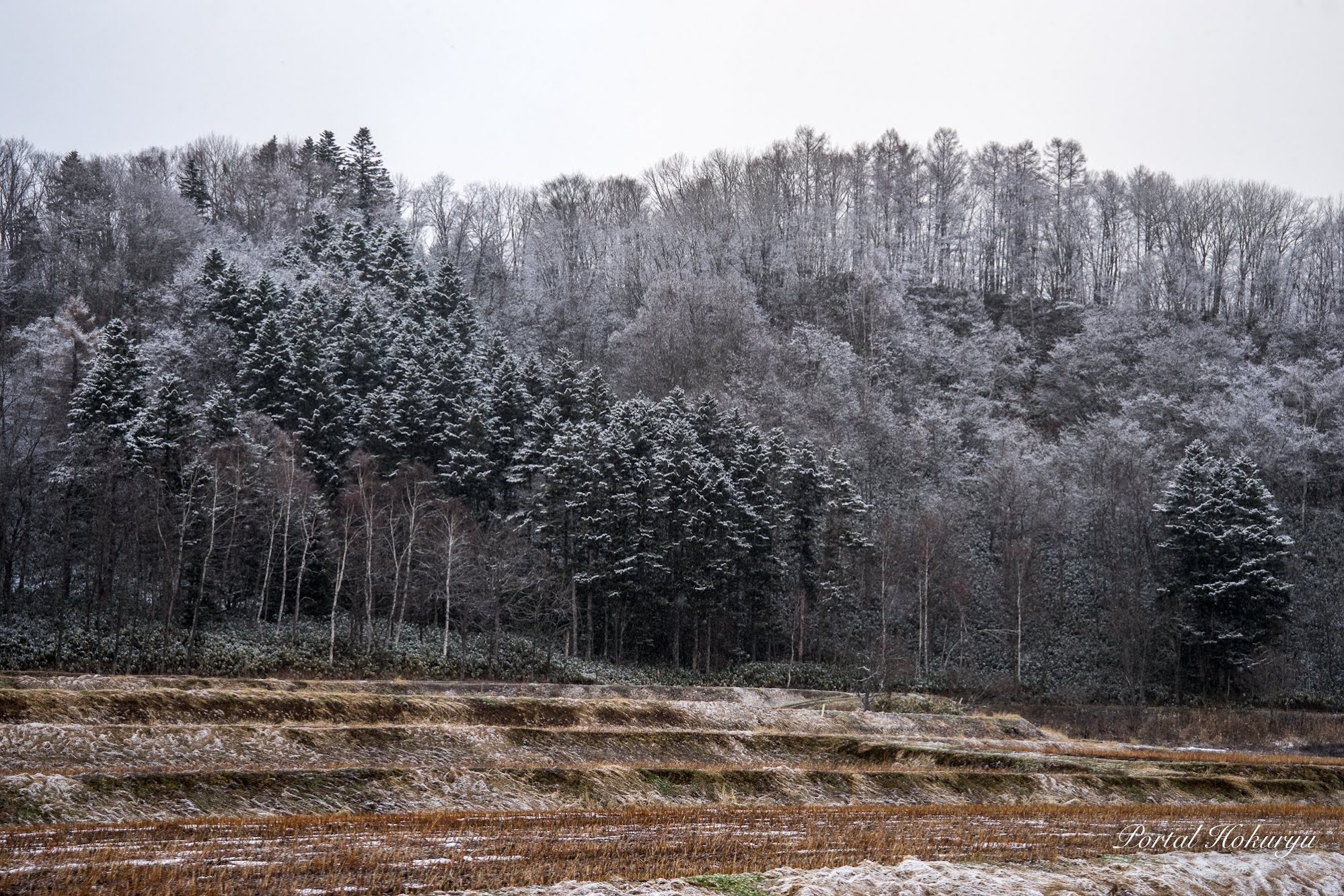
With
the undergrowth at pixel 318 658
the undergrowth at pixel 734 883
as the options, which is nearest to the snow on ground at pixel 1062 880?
the undergrowth at pixel 734 883

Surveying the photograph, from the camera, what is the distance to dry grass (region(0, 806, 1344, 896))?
11.4 meters

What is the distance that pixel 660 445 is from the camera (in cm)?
5756

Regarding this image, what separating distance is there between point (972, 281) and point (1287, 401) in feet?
112

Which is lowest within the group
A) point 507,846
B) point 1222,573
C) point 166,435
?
point 507,846

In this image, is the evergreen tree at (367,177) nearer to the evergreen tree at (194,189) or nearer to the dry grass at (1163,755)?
the evergreen tree at (194,189)

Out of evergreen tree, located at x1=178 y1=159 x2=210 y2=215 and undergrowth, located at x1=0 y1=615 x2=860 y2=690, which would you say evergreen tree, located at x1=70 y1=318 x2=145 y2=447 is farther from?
evergreen tree, located at x1=178 y1=159 x2=210 y2=215

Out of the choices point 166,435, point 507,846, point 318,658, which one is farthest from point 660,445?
point 507,846

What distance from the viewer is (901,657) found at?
55.1 meters

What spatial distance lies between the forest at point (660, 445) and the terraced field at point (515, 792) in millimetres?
17637

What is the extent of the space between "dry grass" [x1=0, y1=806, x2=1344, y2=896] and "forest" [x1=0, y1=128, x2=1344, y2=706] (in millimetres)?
28620

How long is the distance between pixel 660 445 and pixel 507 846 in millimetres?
44162

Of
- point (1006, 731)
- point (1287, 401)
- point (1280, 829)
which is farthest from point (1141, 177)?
point (1280, 829)

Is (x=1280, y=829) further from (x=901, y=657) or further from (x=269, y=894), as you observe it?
(x=901, y=657)

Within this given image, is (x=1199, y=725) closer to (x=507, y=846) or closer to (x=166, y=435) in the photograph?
(x=507, y=846)
